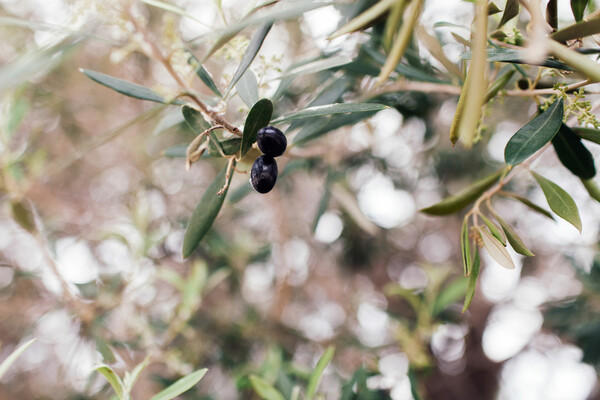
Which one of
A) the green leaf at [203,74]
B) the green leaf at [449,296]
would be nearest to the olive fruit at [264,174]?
the green leaf at [203,74]

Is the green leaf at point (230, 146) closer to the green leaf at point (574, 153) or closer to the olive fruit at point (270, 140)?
the olive fruit at point (270, 140)

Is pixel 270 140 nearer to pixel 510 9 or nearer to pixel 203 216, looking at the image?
pixel 203 216

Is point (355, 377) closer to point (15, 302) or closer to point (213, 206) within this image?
point (213, 206)

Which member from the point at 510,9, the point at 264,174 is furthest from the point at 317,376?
the point at 510,9

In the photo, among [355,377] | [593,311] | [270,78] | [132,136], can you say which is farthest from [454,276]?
[270,78]

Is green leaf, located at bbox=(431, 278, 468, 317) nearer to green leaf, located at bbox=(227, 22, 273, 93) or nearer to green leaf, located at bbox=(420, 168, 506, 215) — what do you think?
green leaf, located at bbox=(420, 168, 506, 215)

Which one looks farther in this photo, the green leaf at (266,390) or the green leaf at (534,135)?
the green leaf at (266,390)
